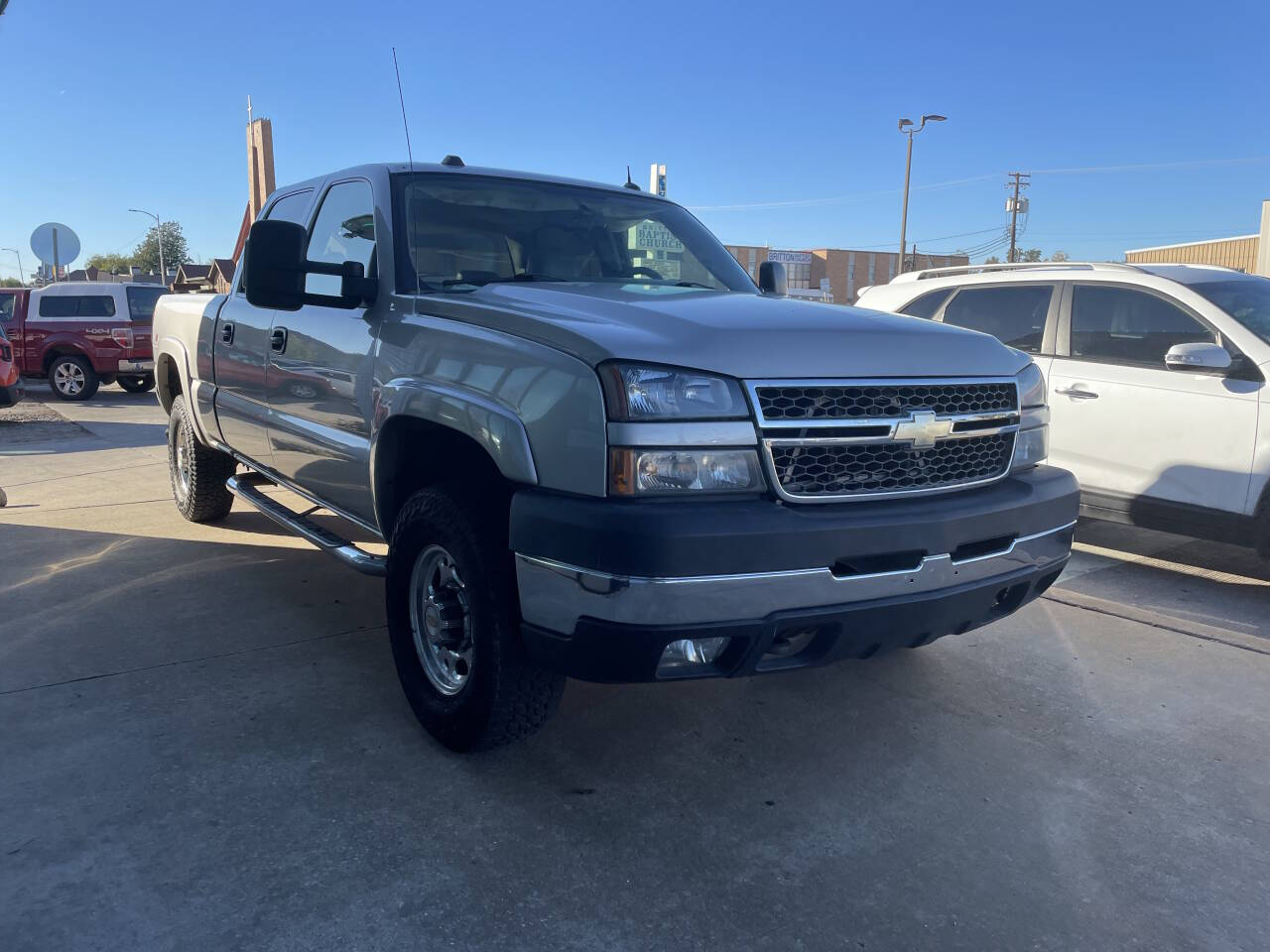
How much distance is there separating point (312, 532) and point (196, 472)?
235 cm

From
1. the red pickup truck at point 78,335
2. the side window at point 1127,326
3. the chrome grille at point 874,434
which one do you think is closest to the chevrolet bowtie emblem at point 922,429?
the chrome grille at point 874,434

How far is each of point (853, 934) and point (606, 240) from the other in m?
2.74

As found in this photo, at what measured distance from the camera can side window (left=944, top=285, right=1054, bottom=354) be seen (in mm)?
6223

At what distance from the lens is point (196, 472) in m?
6.23

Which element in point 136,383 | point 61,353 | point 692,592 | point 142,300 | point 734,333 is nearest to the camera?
point 692,592

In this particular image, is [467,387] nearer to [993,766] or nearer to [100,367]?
[993,766]

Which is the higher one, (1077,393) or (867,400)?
(867,400)

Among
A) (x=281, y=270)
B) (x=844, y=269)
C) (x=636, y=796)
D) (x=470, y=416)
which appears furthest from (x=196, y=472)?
(x=844, y=269)

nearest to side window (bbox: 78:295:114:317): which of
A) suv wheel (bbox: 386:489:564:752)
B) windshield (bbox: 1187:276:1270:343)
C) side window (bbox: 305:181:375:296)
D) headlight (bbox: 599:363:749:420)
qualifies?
side window (bbox: 305:181:375:296)

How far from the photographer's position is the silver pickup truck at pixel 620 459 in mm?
2523

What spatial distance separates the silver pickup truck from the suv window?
13962 millimetres

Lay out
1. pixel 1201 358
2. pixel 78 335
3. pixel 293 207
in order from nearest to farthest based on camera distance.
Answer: pixel 293 207, pixel 1201 358, pixel 78 335

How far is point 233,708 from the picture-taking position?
359cm

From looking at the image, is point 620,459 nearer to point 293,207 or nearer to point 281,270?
point 281,270
